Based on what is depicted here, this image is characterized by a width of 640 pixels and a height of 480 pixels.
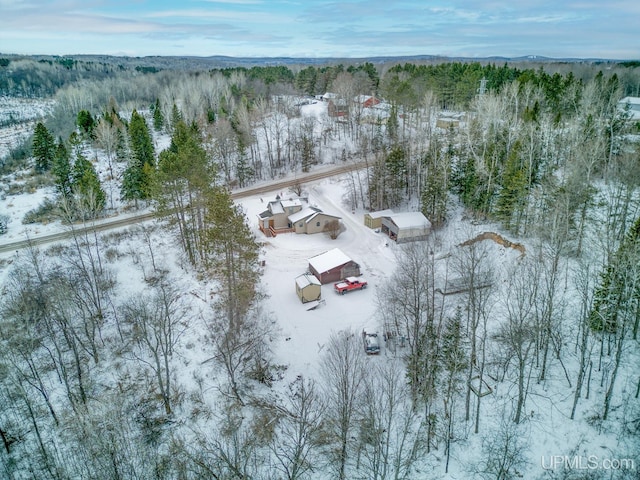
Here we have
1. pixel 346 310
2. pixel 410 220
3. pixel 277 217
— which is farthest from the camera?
pixel 277 217

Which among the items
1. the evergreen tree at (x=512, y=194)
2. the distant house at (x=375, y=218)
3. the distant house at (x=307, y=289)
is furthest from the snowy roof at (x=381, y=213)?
the distant house at (x=307, y=289)

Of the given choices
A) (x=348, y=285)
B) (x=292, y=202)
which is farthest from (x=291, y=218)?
(x=348, y=285)

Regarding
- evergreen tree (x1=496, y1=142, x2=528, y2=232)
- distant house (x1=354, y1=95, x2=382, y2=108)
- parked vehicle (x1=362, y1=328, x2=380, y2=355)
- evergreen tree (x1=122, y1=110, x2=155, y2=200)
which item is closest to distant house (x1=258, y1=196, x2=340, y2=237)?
evergreen tree (x1=122, y1=110, x2=155, y2=200)

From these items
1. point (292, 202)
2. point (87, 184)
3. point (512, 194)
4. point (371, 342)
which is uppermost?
point (87, 184)

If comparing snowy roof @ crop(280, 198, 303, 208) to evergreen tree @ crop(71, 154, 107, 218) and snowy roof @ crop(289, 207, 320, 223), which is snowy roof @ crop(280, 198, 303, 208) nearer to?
snowy roof @ crop(289, 207, 320, 223)

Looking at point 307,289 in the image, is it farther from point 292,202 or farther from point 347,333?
point 292,202

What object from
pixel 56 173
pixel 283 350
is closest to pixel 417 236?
pixel 283 350

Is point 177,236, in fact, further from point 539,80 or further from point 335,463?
point 539,80
